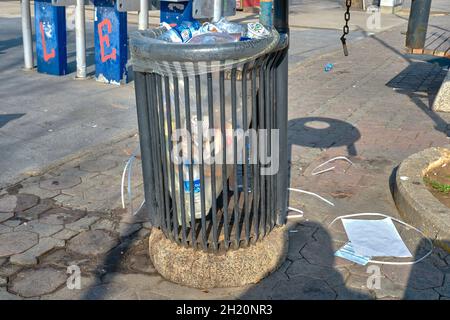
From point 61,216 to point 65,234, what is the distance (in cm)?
27

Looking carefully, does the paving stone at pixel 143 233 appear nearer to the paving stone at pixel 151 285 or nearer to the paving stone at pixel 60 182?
the paving stone at pixel 151 285

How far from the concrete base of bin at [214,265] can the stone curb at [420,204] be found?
3.46ft

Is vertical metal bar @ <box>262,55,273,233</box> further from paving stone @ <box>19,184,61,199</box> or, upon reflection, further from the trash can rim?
paving stone @ <box>19,184,61,199</box>

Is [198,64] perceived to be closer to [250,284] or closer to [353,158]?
[250,284]

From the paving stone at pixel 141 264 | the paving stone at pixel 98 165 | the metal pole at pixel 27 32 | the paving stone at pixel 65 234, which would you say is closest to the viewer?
the paving stone at pixel 141 264

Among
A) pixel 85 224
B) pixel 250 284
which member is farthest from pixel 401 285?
pixel 85 224

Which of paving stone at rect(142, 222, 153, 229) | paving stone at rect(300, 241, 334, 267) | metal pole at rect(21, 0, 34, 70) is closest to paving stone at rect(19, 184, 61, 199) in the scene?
paving stone at rect(142, 222, 153, 229)

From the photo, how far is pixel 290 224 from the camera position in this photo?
369 centimetres

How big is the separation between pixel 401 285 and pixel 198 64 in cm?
162

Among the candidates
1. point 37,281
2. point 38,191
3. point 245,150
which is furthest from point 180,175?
point 38,191

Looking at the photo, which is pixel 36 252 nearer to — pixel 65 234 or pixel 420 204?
pixel 65 234

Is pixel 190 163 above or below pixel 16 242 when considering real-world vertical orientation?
above

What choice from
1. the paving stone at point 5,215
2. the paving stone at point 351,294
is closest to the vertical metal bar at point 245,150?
the paving stone at point 351,294

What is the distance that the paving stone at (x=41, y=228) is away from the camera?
3558 mm
